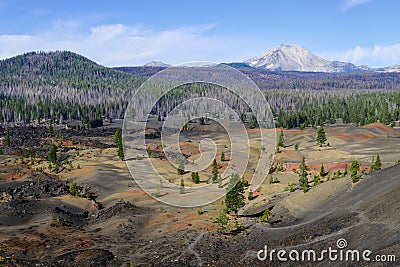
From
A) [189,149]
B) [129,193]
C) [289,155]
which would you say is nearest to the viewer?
[129,193]

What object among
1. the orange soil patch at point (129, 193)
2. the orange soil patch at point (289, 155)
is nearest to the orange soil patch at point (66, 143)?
the orange soil patch at point (289, 155)

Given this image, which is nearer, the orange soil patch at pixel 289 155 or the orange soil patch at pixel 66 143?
the orange soil patch at pixel 289 155

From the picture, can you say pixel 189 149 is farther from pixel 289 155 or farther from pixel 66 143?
pixel 66 143

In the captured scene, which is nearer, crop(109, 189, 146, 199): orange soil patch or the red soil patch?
crop(109, 189, 146, 199): orange soil patch

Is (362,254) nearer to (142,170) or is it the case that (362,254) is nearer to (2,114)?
(142,170)

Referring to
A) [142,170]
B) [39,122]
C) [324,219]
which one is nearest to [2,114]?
[39,122]

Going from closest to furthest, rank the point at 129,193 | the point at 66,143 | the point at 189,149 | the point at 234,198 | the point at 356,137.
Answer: the point at 234,198 < the point at 129,193 < the point at 189,149 < the point at 356,137 < the point at 66,143

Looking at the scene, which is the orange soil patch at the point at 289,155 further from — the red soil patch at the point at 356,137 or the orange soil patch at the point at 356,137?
the orange soil patch at the point at 356,137

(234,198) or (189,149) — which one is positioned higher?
(234,198)

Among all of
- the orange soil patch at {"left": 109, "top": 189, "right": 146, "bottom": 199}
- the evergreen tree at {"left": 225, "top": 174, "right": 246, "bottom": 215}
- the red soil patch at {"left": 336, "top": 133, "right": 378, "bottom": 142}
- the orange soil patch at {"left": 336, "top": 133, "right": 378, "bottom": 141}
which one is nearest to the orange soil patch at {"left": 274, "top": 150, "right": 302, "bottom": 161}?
the red soil patch at {"left": 336, "top": 133, "right": 378, "bottom": 142}

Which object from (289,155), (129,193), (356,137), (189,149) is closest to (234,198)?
(129,193)

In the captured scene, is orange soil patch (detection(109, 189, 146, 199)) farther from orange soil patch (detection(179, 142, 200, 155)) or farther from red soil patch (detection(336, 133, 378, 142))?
red soil patch (detection(336, 133, 378, 142))
